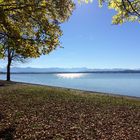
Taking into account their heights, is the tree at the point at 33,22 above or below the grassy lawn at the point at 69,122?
above

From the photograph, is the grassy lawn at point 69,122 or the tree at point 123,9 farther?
the tree at point 123,9

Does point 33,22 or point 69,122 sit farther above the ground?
point 33,22

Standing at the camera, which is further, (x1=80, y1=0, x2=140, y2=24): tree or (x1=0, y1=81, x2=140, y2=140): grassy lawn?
(x1=80, y1=0, x2=140, y2=24): tree

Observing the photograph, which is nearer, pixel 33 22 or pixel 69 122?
pixel 69 122

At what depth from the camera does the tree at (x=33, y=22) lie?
73.2 ft

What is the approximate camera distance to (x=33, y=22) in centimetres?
2422

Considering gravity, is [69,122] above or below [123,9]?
below

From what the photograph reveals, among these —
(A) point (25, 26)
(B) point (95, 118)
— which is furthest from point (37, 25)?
(B) point (95, 118)

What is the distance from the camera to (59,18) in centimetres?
2406

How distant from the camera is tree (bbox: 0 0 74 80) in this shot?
73.2 feet

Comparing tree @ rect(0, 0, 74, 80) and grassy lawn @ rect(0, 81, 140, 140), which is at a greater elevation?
tree @ rect(0, 0, 74, 80)

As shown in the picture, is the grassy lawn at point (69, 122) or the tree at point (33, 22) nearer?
the grassy lawn at point (69, 122)

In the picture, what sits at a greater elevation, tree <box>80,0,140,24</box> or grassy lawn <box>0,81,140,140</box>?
tree <box>80,0,140,24</box>

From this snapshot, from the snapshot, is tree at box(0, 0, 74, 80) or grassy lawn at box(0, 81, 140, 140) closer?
grassy lawn at box(0, 81, 140, 140)
